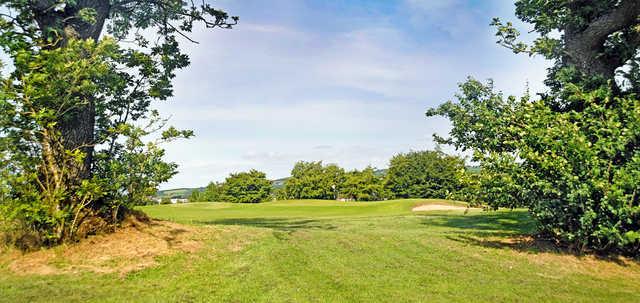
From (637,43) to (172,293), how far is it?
1302 cm

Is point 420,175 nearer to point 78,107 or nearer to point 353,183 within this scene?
point 353,183

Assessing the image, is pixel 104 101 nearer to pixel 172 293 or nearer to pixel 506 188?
pixel 172 293

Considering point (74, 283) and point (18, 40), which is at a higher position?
point (18, 40)

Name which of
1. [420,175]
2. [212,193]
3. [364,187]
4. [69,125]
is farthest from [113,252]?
[212,193]

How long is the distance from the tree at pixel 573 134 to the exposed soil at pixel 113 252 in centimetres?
759

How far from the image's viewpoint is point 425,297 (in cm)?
655

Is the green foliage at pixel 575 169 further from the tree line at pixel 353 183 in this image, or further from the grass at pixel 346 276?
the tree line at pixel 353 183

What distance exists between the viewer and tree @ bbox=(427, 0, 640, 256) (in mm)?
8508

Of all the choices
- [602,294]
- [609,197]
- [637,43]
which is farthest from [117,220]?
[637,43]

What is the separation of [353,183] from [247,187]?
23530 mm

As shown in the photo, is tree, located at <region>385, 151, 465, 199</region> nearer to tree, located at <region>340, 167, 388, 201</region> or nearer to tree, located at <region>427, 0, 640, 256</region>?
tree, located at <region>340, 167, 388, 201</region>

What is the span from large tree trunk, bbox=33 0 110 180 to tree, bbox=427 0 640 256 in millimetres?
9321

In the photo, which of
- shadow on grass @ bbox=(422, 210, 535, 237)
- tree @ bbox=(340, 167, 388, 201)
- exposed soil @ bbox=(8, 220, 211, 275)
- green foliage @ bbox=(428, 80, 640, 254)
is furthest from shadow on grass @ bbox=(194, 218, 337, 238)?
tree @ bbox=(340, 167, 388, 201)

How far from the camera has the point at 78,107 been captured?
8781mm
